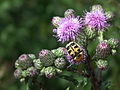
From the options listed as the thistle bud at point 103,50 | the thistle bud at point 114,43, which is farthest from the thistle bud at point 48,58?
the thistle bud at point 114,43

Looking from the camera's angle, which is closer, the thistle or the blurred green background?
the thistle

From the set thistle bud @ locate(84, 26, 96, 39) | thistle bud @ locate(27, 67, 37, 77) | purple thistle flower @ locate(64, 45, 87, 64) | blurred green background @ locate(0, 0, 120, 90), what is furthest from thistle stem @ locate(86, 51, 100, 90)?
blurred green background @ locate(0, 0, 120, 90)

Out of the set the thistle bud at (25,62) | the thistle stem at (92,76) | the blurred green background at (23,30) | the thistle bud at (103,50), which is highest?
the blurred green background at (23,30)

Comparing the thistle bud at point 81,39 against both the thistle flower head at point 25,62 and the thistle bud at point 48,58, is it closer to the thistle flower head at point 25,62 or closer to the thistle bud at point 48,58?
Answer: the thistle bud at point 48,58

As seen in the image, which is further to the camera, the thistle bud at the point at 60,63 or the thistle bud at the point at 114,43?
the thistle bud at the point at 114,43

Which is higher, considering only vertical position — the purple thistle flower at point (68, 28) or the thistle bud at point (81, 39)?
the purple thistle flower at point (68, 28)

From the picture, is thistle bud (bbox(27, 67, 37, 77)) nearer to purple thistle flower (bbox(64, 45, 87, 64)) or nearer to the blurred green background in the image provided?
purple thistle flower (bbox(64, 45, 87, 64))

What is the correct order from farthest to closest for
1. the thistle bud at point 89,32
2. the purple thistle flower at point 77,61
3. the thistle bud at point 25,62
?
the thistle bud at point 25,62, the thistle bud at point 89,32, the purple thistle flower at point 77,61
